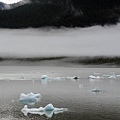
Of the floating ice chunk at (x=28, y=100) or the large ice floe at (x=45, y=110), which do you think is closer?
the large ice floe at (x=45, y=110)

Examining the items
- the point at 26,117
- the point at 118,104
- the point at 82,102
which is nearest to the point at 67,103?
the point at 82,102

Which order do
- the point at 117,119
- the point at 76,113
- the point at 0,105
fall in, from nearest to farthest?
the point at 117,119 < the point at 76,113 < the point at 0,105

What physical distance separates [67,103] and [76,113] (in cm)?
645

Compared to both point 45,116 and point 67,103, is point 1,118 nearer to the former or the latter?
point 45,116

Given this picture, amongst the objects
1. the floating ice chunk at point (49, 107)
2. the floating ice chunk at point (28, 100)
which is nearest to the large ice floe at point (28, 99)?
the floating ice chunk at point (28, 100)

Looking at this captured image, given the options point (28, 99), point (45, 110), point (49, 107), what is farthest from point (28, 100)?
point (49, 107)

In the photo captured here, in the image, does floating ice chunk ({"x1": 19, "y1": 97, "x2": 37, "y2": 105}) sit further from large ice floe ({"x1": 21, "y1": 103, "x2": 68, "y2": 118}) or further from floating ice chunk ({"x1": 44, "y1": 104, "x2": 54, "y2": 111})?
floating ice chunk ({"x1": 44, "y1": 104, "x2": 54, "y2": 111})

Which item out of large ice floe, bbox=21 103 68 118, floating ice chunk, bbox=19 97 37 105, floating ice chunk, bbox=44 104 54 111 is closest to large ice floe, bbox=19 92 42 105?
floating ice chunk, bbox=19 97 37 105

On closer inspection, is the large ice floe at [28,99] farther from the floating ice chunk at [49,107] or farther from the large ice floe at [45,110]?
the floating ice chunk at [49,107]

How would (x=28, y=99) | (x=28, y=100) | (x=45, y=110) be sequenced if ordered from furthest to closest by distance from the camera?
(x=28, y=100) < (x=28, y=99) < (x=45, y=110)

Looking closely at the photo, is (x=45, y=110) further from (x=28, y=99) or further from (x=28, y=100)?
(x=28, y=100)

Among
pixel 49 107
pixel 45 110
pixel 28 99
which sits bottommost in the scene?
pixel 45 110

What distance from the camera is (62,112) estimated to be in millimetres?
30875

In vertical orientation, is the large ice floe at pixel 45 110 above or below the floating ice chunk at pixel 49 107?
below
